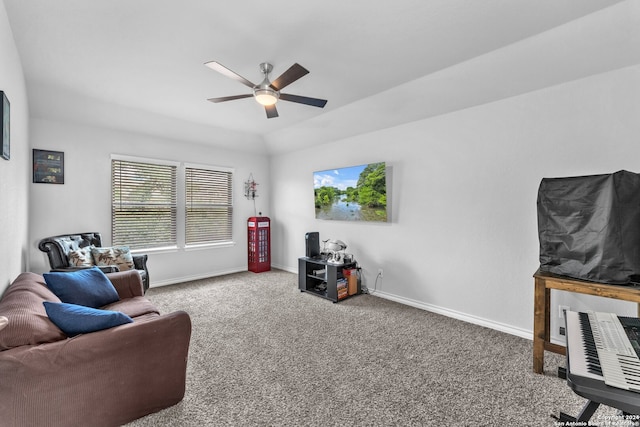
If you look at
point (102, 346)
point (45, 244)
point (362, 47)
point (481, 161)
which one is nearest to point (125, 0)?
point (362, 47)

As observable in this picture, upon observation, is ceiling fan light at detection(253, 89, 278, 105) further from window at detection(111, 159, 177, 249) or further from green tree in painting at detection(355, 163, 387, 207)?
window at detection(111, 159, 177, 249)

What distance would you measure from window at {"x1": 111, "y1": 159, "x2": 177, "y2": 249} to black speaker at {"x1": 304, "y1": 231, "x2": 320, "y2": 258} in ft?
7.95

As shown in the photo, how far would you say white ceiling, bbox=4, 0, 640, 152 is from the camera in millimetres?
2047

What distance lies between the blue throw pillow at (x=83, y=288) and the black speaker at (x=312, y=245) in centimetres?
254

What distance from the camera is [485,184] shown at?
3162mm

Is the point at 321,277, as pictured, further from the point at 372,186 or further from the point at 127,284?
the point at 127,284

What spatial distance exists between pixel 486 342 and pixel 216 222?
15.5ft

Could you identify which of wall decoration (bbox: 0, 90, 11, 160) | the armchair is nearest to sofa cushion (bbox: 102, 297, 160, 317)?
the armchair

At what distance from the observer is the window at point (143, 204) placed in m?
4.40

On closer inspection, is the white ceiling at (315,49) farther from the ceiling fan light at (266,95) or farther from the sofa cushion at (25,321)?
the sofa cushion at (25,321)

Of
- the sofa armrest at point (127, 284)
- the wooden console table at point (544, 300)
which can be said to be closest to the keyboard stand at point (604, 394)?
the wooden console table at point (544, 300)

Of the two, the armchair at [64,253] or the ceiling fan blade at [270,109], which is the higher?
the ceiling fan blade at [270,109]

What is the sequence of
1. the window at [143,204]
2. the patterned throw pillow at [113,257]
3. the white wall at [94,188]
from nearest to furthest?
1. the patterned throw pillow at [113,257]
2. the white wall at [94,188]
3. the window at [143,204]

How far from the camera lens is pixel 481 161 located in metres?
3.19
